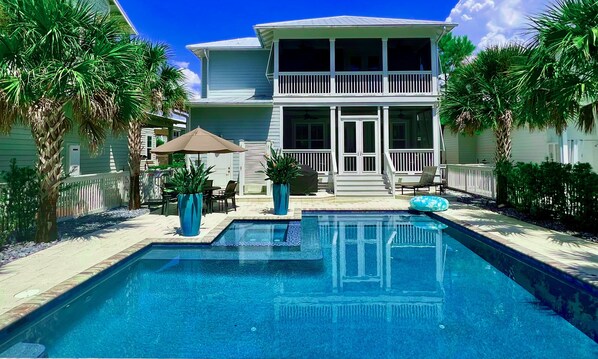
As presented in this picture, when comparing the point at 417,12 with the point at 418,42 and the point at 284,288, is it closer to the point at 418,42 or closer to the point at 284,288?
the point at 418,42

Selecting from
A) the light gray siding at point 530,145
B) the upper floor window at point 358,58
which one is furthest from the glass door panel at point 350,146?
the light gray siding at point 530,145

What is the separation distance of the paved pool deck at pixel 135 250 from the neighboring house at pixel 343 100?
531cm

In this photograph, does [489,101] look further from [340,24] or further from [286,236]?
[286,236]

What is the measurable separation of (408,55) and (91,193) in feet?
50.5

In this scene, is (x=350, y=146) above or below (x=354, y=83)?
below

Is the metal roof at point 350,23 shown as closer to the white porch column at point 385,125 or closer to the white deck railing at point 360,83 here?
the white deck railing at point 360,83

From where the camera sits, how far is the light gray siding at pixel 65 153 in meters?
9.66

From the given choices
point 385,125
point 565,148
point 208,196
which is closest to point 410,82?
point 385,125

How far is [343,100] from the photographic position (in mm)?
17047

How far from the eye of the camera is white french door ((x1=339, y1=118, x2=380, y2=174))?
17000 mm

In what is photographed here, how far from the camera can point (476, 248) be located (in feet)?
25.5

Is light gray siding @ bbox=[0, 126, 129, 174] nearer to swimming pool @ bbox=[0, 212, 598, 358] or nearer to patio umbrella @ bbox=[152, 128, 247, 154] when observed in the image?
patio umbrella @ bbox=[152, 128, 247, 154]

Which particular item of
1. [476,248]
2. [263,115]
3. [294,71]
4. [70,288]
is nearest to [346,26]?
[294,71]

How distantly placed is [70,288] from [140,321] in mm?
1076
